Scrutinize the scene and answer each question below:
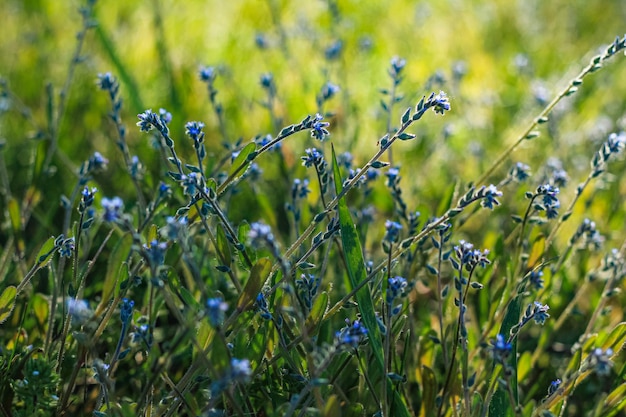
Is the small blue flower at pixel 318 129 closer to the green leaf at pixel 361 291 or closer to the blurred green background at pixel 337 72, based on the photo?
the green leaf at pixel 361 291

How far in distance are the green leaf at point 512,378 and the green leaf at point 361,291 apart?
208 mm

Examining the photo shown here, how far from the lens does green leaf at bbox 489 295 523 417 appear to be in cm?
166

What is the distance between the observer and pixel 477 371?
192 centimetres

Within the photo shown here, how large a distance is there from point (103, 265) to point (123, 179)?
1.86 ft

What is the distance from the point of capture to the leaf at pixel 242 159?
175cm

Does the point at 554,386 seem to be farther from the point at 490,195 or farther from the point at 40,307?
the point at 40,307

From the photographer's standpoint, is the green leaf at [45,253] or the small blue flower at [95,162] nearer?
the green leaf at [45,253]

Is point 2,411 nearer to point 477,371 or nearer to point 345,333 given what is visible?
point 345,333

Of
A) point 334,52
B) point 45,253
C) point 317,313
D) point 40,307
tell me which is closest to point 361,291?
point 317,313

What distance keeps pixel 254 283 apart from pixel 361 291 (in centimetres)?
27

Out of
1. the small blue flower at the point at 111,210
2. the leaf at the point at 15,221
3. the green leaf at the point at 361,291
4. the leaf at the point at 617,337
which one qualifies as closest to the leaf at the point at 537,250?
the leaf at the point at 617,337

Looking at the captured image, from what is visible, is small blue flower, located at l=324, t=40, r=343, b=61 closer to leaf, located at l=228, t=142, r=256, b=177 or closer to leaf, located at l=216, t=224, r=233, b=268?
leaf, located at l=228, t=142, r=256, b=177

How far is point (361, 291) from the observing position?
1.69 metres

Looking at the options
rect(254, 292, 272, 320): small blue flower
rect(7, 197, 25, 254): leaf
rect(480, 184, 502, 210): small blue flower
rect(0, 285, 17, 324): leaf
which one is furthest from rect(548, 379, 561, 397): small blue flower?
rect(7, 197, 25, 254): leaf
